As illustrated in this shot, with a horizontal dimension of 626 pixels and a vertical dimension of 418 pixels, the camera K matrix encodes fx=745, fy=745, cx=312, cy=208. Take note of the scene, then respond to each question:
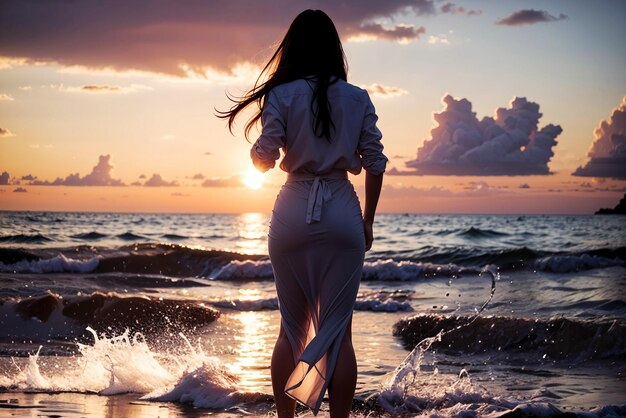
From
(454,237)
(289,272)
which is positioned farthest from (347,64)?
(454,237)

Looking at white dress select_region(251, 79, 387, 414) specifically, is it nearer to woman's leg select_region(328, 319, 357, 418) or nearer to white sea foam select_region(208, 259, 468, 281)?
woman's leg select_region(328, 319, 357, 418)

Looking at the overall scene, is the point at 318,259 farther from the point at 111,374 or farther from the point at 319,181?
the point at 111,374

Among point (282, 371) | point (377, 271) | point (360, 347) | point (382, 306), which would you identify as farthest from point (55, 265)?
point (282, 371)

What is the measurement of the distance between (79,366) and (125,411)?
1.59 metres

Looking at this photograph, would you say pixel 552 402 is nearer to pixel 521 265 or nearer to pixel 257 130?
pixel 257 130

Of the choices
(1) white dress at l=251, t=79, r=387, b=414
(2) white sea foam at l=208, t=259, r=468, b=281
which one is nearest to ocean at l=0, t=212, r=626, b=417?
(2) white sea foam at l=208, t=259, r=468, b=281

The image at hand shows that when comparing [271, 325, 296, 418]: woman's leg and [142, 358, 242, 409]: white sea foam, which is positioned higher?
[271, 325, 296, 418]: woman's leg

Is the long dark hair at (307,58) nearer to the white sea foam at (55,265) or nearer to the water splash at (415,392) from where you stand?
the water splash at (415,392)

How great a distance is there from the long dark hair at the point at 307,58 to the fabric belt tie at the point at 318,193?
406mm

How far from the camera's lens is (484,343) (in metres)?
8.04

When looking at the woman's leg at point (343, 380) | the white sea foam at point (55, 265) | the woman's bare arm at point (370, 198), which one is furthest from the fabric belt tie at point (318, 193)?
the white sea foam at point (55, 265)

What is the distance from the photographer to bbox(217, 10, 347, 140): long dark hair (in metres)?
3.68

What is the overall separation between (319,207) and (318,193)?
71 millimetres

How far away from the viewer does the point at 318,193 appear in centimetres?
364
